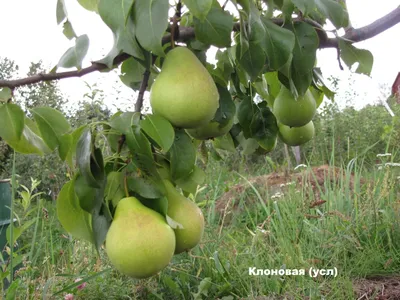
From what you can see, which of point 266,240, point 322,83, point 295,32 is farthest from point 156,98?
point 266,240

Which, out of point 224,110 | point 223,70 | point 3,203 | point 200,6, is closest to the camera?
Result: point 200,6

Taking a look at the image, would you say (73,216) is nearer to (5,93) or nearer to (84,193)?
(84,193)

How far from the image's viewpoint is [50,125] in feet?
2.28

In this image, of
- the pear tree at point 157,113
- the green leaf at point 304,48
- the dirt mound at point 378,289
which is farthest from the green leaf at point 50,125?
the dirt mound at point 378,289

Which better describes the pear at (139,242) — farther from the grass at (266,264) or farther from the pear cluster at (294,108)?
the grass at (266,264)

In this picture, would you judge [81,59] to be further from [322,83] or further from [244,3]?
[322,83]

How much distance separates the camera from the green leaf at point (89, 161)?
609 mm

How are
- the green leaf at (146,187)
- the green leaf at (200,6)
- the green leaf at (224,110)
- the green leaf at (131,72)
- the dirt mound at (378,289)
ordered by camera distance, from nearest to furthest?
the green leaf at (200,6) < the green leaf at (146,187) < the green leaf at (224,110) < the green leaf at (131,72) < the dirt mound at (378,289)

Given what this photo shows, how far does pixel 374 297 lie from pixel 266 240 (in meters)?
0.78

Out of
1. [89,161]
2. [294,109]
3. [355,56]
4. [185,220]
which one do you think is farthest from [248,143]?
[89,161]

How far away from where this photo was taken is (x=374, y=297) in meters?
1.83

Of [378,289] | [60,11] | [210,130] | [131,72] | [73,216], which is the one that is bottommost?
[378,289]

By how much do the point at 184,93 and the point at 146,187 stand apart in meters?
0.14

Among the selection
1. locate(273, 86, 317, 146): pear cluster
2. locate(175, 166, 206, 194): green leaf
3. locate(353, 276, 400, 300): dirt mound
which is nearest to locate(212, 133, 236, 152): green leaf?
locate(273, 86, 317, 146): pear cluster
